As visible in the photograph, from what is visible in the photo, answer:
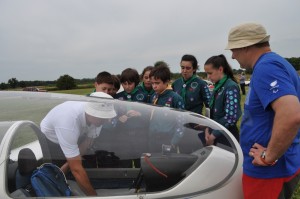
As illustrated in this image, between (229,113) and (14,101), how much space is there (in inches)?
77.8

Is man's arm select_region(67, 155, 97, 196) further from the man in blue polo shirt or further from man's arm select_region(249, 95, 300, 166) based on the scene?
man's arm select_region(249, 95, 300, 166)

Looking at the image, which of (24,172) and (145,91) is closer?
(24,172)

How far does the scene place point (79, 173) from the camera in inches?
67.1

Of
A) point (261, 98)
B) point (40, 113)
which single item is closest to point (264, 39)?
point (261, 98)

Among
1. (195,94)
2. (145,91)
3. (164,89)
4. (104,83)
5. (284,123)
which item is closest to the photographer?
(284,123)

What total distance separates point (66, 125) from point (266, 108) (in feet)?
3.81

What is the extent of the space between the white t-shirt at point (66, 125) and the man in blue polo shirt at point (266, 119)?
0.90m

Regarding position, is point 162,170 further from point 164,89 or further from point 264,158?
point 164,89

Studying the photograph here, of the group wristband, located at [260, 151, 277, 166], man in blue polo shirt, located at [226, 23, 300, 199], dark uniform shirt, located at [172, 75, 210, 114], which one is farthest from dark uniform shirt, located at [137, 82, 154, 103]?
wristband, located at [260, 151, 277, 166]

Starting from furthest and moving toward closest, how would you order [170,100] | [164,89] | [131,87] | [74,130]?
[131,87], [164,89], [170,100], [74,130]

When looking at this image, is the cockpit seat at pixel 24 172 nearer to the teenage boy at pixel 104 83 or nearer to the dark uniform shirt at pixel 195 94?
the teenage boy at pixel 104 83

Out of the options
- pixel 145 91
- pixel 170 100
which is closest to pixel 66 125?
pixel 170 100

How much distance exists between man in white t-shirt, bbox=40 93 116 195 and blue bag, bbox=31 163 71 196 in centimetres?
4

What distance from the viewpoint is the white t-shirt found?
5.82 ft
